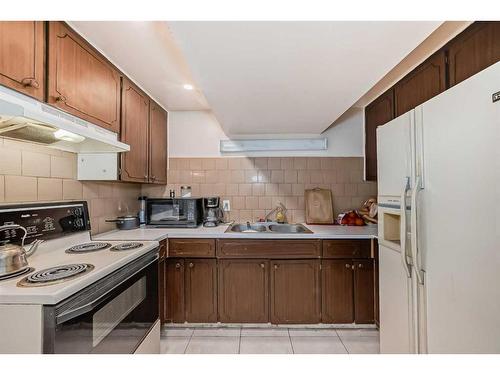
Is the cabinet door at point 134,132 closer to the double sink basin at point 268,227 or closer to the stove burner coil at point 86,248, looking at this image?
the stove burner coil at point 86,248

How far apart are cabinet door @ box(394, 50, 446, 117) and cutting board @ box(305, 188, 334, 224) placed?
3.52ft

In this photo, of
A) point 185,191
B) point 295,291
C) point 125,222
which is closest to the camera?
point 295,291

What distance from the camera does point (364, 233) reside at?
215 cm

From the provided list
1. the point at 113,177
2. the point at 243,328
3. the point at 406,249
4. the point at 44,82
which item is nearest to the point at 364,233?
the point at 406,249

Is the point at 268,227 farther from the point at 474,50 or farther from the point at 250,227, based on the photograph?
the point at 474,50

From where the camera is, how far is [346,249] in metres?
2.11

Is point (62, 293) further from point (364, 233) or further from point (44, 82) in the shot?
point (364, 233)

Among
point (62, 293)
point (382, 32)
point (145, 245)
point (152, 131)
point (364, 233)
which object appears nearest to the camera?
point (62, 293)

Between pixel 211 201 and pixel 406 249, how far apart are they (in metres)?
1.81

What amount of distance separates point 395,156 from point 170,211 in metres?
1.94

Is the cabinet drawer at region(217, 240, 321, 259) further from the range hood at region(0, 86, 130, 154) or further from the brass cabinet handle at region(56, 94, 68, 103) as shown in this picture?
the brass cabinet handle at region(56, 94, 68, 103)

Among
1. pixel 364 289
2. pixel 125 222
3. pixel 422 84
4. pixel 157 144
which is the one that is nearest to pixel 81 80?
pixel 157 144

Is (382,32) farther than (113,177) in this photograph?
No
